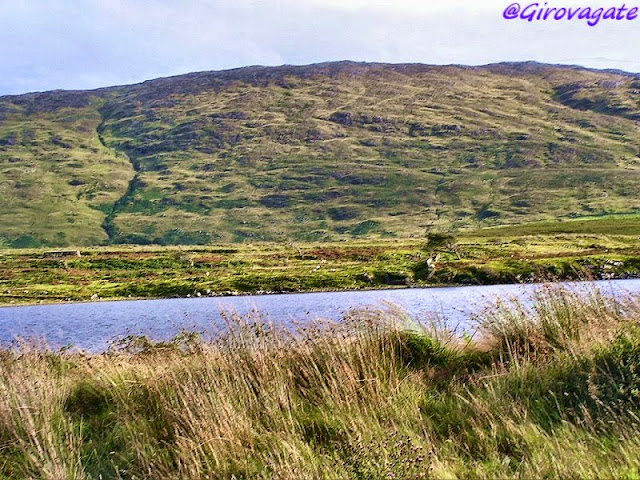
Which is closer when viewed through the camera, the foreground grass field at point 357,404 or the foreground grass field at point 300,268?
the foreground grass field at point 357,404

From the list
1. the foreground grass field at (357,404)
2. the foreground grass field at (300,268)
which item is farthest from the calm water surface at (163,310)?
the foreground grass field at (357,404)

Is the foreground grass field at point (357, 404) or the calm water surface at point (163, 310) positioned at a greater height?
the foreground grass field at point (357, 404)

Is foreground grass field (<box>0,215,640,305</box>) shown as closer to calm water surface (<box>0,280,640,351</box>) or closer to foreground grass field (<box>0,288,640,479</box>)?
calm water surface (<box>0,280,640,351</box>)

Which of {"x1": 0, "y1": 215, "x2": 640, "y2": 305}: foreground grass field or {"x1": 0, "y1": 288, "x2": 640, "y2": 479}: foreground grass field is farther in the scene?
{"x1": 0, "y1": 215, "x2": 640, "y2": 305}: foreground grass field

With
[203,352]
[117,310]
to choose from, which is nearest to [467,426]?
[203,352]

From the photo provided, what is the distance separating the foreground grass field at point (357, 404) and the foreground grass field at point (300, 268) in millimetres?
50011

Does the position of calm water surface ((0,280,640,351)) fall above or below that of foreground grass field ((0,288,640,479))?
below

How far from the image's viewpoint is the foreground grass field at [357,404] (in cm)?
719

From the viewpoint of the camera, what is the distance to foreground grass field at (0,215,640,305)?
75.8 metres

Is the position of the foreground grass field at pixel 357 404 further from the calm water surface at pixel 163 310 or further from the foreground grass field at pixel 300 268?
the foreground grass field at pixel 300 268

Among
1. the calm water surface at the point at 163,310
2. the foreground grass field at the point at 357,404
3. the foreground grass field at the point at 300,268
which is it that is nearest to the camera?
the foreground grass field at the point at 357,404

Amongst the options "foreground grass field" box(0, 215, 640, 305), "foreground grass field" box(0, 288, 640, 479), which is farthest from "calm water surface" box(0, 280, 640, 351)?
"foreground grass field" box(0, 288, 640, 479)

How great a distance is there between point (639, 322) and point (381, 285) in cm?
6909

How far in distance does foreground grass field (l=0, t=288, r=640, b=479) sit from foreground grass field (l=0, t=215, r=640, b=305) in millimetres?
50011
